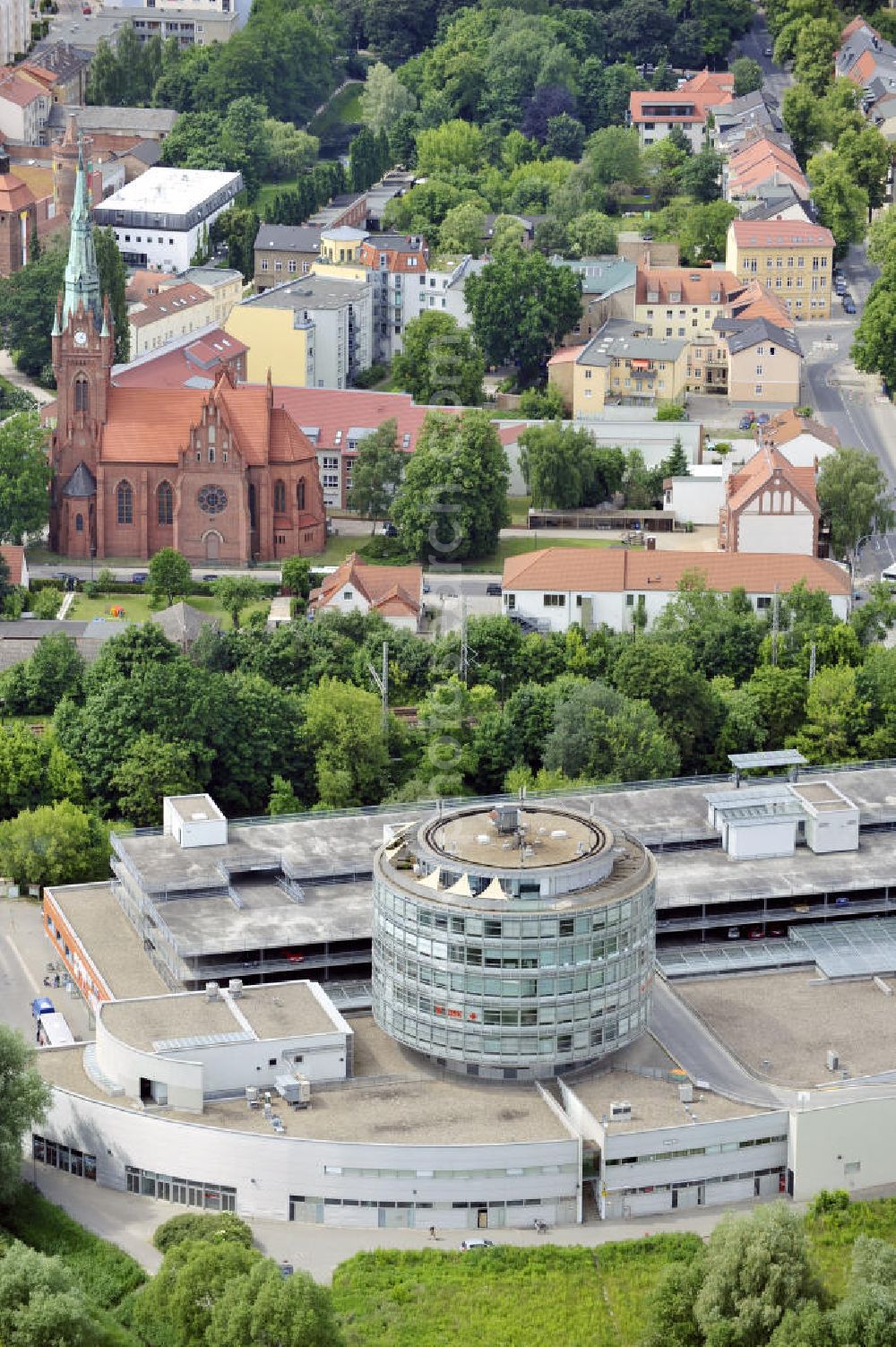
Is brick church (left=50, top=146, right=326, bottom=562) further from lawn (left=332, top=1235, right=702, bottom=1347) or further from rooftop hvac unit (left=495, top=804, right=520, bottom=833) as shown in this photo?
lawn (left=332, top=1235, right=702, bottom=1347)

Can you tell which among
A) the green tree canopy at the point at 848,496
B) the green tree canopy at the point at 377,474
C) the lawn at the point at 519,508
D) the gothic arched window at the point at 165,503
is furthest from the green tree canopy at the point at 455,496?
the green tree canopy at the point at 848,496

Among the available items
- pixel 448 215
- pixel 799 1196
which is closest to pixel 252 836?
pixel 799 1196

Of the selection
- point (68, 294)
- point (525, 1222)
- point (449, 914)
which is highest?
point (68, 294)

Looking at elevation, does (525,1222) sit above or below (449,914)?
below

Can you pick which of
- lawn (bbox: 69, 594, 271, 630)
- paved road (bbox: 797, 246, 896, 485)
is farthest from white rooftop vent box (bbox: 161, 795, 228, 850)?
paved road (bbox: 797, 246, 896, 485)

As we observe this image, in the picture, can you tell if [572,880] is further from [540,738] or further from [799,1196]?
[540,738]

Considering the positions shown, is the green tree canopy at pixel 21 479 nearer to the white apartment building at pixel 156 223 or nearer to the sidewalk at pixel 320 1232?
the white apartment building at pixel 156 223

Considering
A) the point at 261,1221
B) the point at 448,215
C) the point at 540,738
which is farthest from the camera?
the point at 448,215

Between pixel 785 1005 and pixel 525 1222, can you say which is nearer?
pixel 525 1222
